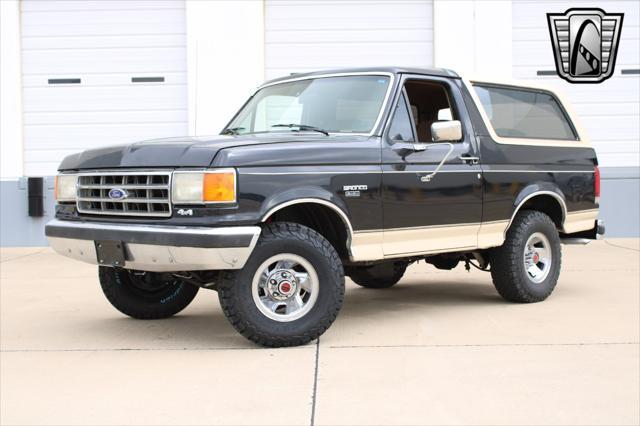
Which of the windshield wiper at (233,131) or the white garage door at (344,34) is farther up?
the white garage door at (344,34)

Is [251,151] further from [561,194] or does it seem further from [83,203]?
[561,194]

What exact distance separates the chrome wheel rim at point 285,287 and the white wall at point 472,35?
351 inches

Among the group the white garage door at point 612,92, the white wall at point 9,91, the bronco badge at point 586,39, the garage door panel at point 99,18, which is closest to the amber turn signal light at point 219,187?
the garage door panel at point 99,18

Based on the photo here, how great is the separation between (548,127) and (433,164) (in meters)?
1.90

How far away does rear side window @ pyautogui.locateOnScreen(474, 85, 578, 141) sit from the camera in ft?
25.0

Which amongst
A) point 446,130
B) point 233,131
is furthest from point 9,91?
point 446,130

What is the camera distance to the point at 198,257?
216 inches

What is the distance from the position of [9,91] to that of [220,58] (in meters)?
3.48

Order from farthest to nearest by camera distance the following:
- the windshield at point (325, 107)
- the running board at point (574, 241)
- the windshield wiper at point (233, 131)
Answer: the running board at point (574, 241) → the windshield wiper at point (233, 131) → the windshield at point (325, 107)

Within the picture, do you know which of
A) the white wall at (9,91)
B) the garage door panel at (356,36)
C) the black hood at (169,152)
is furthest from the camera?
the garage door panel at (356,36)

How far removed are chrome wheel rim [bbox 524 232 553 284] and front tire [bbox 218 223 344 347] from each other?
8.17 ft

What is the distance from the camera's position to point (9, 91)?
14.4 meters

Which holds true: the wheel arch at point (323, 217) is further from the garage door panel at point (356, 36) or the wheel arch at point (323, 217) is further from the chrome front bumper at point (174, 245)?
the garage door panel at point (356, 36)

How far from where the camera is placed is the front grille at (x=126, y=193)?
5.73 m
